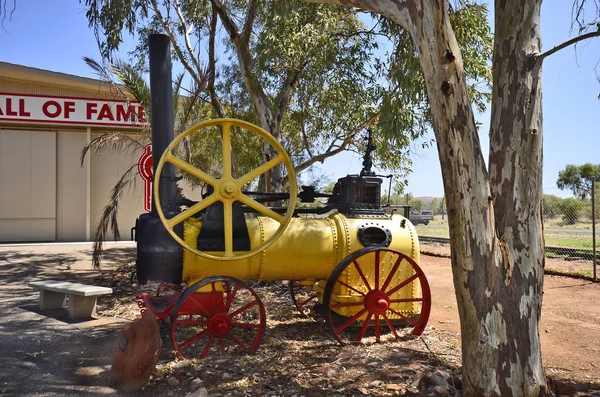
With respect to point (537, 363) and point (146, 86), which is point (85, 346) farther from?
point (146, 86)

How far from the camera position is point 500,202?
3.81 m

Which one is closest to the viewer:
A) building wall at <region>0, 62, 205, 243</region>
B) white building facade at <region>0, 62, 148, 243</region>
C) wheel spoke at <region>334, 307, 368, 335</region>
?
wheel spoke at <region>334, 307, 368, 335</region>

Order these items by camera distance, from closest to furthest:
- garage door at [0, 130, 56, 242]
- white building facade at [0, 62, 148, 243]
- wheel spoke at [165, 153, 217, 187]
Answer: wheel spoke at [165, 153, 217, 187] → white building facade at [0, 62, 148, 243] → garage door at [0, 130, 56, 242]

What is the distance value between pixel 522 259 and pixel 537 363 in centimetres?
74

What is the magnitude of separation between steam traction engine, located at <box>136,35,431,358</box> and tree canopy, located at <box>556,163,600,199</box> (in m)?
35.4

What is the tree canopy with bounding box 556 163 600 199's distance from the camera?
1532 inches

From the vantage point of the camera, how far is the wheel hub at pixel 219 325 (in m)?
5.36

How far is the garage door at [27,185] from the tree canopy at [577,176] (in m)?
33.4

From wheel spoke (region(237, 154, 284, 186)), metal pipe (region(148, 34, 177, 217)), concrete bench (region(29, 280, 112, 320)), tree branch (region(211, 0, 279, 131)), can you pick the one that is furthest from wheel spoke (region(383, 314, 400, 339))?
tree branch (region(211, 0, 279, 131))

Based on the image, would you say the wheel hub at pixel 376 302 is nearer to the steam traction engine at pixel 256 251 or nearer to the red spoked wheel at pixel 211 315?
the steam traction engine at pixel 256 251

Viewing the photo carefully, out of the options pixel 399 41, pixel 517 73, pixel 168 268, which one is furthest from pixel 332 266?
pixel 399 41

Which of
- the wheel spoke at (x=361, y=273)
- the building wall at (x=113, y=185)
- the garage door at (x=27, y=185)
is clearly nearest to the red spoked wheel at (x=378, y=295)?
the wheel spoke at (x=361, y=273)

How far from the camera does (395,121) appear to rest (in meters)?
10.1

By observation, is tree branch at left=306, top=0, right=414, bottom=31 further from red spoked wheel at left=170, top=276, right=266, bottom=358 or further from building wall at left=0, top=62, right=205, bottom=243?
building wall at left=0, top=62, right=205, bottom=243
